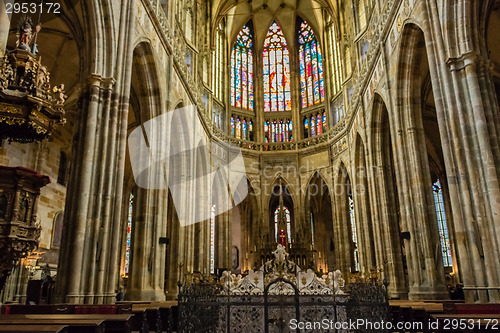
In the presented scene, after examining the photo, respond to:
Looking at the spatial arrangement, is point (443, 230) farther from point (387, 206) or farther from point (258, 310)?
point (258, 310)

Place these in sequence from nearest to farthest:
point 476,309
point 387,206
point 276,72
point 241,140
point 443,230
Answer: point 476,309 < point 387,206 < point 443,230 < point 241,140 < point 276,72

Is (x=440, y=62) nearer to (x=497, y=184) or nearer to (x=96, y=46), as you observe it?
Answer: (x=497, y=184)

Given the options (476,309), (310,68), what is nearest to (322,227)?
(310,68)

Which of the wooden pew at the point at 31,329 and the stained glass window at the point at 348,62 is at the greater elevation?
the stained glass window at the point at 348,62

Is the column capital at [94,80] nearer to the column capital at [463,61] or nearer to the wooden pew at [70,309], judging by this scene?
the wooden pew at [70,309]

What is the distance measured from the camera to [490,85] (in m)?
10.5

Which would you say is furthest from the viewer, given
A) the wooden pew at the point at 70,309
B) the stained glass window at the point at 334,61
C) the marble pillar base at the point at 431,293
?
the stained glass window at the point at 334,61

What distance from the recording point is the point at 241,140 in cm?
2989

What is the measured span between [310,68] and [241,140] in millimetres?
8579

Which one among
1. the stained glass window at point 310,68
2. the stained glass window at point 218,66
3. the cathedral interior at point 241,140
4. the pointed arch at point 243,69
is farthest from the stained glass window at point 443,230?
the stained glass window at point 218,66

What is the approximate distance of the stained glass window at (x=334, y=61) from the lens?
94.3ft

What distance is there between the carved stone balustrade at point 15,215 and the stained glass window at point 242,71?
24350 mm

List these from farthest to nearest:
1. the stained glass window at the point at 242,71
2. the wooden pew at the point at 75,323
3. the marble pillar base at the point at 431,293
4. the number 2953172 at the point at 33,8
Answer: the stained glass window at the point at 242,71, the marble pillar base at the point at 431,293, the number 2953172 at the point at 33,8, the wooden pew at the point at 75,323

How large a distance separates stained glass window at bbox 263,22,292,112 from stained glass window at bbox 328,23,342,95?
398 centimetres
